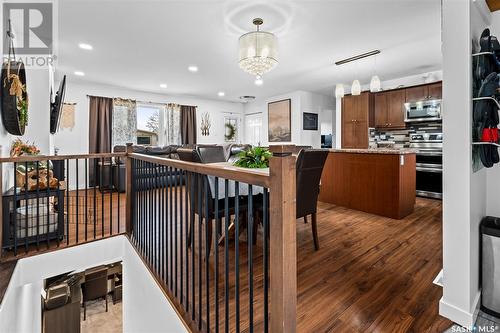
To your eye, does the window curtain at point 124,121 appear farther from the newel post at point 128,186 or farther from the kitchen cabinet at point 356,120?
the kitchen cabinet at point 356,120

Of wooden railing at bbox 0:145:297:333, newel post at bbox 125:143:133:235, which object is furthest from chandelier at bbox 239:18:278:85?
newel post at bbox 125:143:133:235

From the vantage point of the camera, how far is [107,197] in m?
4.92

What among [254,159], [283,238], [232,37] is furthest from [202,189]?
[232,37]

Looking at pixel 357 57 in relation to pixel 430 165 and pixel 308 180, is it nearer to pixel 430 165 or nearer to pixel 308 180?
pixel 430 165

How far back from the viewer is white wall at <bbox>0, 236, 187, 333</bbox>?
6.49ft

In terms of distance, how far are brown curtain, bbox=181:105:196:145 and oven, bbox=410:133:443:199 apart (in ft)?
19.3

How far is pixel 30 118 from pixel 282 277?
456cm

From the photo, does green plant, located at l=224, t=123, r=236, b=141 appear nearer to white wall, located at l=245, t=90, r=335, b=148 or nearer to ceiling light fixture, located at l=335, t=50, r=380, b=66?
white wall, located at l=245, t=90, r=335, b=148

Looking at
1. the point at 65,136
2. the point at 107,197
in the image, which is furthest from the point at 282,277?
the point at 65,136

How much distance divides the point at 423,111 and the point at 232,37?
13.0 ft

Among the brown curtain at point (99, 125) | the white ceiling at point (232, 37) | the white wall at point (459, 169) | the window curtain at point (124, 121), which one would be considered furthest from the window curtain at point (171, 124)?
the white wall at point (459, 169)

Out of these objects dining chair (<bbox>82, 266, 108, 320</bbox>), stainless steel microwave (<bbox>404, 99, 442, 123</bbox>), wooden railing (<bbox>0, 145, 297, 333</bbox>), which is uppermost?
stainless steel microwave (<bbox>404, 99, 442, 123</bbox>)

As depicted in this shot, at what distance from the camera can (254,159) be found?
2426mm

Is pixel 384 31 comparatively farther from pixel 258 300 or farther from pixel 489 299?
pixel 258 300
